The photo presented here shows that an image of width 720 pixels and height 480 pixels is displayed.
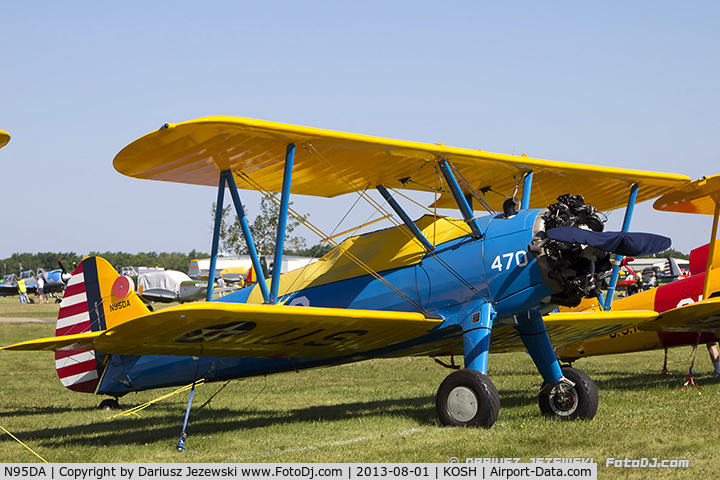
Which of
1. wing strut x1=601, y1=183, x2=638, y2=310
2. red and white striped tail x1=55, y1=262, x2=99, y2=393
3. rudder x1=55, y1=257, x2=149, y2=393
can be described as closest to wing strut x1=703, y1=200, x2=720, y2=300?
wing strut x1=601, y1=183, x2=638, y2=310

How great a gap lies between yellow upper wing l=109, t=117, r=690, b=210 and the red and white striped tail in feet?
7.90

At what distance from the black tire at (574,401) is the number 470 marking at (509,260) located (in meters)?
1.51

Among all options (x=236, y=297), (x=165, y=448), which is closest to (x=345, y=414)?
(x=236, y=297)

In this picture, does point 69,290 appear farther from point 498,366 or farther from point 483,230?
point 498,366

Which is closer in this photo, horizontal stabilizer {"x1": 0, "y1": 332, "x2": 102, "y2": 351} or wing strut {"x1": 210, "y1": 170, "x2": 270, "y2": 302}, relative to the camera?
horizontal stabilizer {"x1": 0, "y1": 332, "x2": 102, "y2": 351}

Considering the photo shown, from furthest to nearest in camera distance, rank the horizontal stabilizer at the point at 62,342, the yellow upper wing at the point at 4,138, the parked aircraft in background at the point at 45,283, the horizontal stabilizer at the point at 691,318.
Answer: the parked aircraft in background at the point at 45,283
the horizontal stabilizer at the point at 691,318
the horizontal stabilizer at the point at 62,342
the yellow upper wing at the point at 4,138

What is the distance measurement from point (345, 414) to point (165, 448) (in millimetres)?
2546

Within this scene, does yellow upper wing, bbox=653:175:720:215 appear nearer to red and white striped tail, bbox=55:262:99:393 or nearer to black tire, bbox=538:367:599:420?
black tire, bbox=538:367:599:420

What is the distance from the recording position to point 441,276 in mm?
7129

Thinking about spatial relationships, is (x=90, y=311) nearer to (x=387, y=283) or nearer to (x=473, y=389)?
(x=387, y=283)

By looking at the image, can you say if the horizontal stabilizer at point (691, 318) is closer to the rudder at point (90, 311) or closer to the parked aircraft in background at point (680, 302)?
the parked aircraft in background at point (680, 302)

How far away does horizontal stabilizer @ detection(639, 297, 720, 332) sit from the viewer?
31.0 ft

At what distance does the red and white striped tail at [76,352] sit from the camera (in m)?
8.83

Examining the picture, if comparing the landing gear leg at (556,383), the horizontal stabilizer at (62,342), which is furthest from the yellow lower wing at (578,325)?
the horizontal stabilizer at (62,342)
